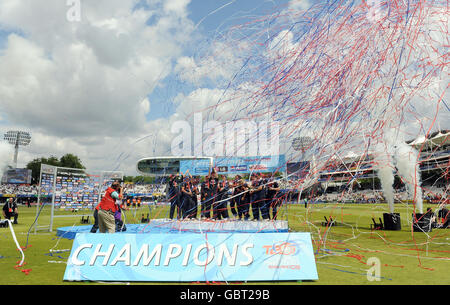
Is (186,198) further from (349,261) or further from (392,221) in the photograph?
Result: (392,221)

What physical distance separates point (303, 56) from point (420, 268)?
472 centimetres

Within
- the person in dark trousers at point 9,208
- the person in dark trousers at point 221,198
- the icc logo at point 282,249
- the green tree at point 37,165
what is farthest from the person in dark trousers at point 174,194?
the green tree at point 37,165

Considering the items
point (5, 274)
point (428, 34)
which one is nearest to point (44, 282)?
point (5, 274)

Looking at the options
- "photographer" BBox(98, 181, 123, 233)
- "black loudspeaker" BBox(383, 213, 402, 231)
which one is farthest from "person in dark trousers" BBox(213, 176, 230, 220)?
"black loudspeaker" BBox(383, 213, 402, 231)

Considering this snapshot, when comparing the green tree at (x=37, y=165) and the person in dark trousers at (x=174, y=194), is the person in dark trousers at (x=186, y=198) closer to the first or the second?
the person in dark trousers at (x=174, y=194)

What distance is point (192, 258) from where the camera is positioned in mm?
4398

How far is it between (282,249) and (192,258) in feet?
4.61

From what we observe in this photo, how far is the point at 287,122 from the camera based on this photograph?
5.87 meters

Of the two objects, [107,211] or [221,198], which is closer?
[107,211]

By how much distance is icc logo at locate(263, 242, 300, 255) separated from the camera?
4.41m

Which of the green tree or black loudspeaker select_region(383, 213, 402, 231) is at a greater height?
the green tree

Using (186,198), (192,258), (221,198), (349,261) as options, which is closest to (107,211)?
(192,258)

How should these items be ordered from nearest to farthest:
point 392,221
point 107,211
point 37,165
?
1. point 107,211
2. point 392,221
3. point 37,165

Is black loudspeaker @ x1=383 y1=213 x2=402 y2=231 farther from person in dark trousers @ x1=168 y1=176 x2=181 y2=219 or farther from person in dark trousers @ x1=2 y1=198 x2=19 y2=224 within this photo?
person in dark trousers @ x1=2 y1=198 x2=19 y2=224
